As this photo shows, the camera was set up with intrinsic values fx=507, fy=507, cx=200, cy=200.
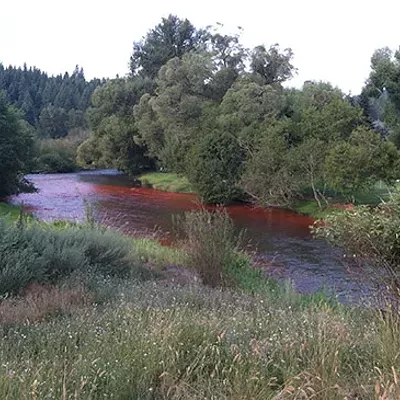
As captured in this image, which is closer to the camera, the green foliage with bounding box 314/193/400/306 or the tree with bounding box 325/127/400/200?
the green foliage with bounding box 314/193/400/306

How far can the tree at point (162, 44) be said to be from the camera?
63.6 meters

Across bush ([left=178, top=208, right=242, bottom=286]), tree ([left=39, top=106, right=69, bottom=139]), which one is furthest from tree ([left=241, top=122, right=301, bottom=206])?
tree ([left=39, top=106, right=69, bottom=139])

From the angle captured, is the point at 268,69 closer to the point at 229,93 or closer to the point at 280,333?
the point at 229,93

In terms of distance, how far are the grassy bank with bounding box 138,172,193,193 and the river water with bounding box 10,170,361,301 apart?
1552mm

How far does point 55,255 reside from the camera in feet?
30.2

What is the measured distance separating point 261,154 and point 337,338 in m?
27.9

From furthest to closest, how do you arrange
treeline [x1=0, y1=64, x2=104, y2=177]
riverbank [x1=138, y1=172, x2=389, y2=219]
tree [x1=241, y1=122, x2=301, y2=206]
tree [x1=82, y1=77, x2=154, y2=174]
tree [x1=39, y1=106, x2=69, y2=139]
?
1. tree [x1=39, y1=106, x2=69, y2=139]
2. treeline [x1=0, y1=64, x2=104, y2=177]
3. tree [x1=82, y1=77, x2=154, y2=174]
4. tree [x1=241, y1=122, x2=301, y2=206]
5. riverbank [x1=138, y1=172, x2=389, y2=219]

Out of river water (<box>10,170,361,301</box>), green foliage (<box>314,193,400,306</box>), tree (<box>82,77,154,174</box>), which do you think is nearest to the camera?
green foliage (<box>314,193,400,306</box>)

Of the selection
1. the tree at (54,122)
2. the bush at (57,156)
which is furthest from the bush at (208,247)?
the tree at (54,122)

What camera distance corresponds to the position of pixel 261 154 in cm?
3134

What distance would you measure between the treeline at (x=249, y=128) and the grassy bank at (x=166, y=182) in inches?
61.9

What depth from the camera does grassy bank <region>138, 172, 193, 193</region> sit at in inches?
1615

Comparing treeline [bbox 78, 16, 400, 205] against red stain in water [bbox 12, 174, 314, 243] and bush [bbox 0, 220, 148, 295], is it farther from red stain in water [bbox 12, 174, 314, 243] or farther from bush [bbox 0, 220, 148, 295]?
bush [bbox 0, 220, 148, 295]

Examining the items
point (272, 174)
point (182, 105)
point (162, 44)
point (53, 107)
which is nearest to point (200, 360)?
point (272, 174)
